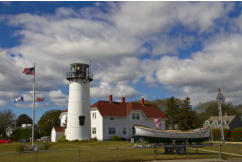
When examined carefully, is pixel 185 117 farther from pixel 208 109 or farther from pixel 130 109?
pixel 208 109

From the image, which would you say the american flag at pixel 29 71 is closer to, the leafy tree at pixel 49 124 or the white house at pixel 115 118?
the white house at pixel 115 118

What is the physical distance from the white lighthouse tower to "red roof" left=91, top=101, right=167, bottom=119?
561 cm

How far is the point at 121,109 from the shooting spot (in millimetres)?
49125

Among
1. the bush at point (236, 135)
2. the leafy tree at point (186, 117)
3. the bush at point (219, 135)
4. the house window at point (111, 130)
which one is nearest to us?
the bush at point (236, 135)

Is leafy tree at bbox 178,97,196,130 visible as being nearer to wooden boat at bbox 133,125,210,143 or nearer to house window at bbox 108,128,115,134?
house window at bbox 108,128,115,134

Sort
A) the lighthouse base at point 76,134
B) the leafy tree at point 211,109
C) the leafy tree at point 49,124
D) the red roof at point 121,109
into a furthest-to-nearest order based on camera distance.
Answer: the leafy tree at point 211,109 < the leafy tree at point 49,124 < the red roof at point 121,109 < the lighthouse base at point 76,134

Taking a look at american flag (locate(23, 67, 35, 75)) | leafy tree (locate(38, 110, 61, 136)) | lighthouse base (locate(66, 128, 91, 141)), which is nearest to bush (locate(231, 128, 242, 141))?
lighthouse base (locate(66, 128, 91, 141))

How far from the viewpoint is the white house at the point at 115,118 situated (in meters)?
46.0

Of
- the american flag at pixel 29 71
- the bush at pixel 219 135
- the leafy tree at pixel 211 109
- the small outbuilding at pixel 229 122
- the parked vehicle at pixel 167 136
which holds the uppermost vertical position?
the american flag at pixel 29 71

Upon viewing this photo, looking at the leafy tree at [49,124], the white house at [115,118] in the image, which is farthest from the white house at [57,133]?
the leafy tree at [49,124]

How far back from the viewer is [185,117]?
60094 mm

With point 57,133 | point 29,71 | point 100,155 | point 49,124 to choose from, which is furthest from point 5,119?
point 100,155

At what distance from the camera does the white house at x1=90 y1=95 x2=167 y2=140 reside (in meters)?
45.9

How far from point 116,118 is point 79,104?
30.4 feet
